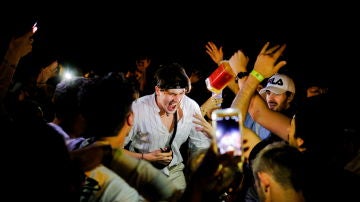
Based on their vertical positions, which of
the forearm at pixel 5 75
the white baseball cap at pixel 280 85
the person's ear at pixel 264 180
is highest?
the forearm at pixel 5 75

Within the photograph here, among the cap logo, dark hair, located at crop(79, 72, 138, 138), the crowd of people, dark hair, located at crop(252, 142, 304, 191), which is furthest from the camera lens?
the cap logo

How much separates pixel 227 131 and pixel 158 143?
2.94m

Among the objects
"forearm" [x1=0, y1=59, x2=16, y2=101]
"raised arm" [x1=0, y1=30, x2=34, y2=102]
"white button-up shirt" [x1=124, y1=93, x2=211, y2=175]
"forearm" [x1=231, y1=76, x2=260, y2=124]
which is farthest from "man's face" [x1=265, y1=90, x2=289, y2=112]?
"forearm" [x1=0, y1=59, x2=16, y2=101]

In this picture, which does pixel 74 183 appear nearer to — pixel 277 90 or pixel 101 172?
pixel 101 172

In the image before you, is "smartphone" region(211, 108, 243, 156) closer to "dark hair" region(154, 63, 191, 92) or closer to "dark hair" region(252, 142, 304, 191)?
"dark hair" region(252, 142, 304, 191)

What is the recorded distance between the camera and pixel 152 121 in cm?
456

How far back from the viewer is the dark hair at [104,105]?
2.07m

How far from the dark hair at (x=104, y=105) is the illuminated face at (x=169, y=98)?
224 centimetres

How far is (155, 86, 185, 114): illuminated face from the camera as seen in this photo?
4.40m

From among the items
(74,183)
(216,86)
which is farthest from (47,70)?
(74,183)

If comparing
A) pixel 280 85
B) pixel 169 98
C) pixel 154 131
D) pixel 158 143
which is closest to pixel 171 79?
pixel 169 98

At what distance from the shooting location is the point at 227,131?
67.5 inches

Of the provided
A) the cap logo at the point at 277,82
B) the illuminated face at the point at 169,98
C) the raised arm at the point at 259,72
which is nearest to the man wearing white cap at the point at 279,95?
the cap logo at the point at 277,82

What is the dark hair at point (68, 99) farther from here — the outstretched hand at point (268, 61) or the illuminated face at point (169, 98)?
the outstretched hand at point (268, 61)
